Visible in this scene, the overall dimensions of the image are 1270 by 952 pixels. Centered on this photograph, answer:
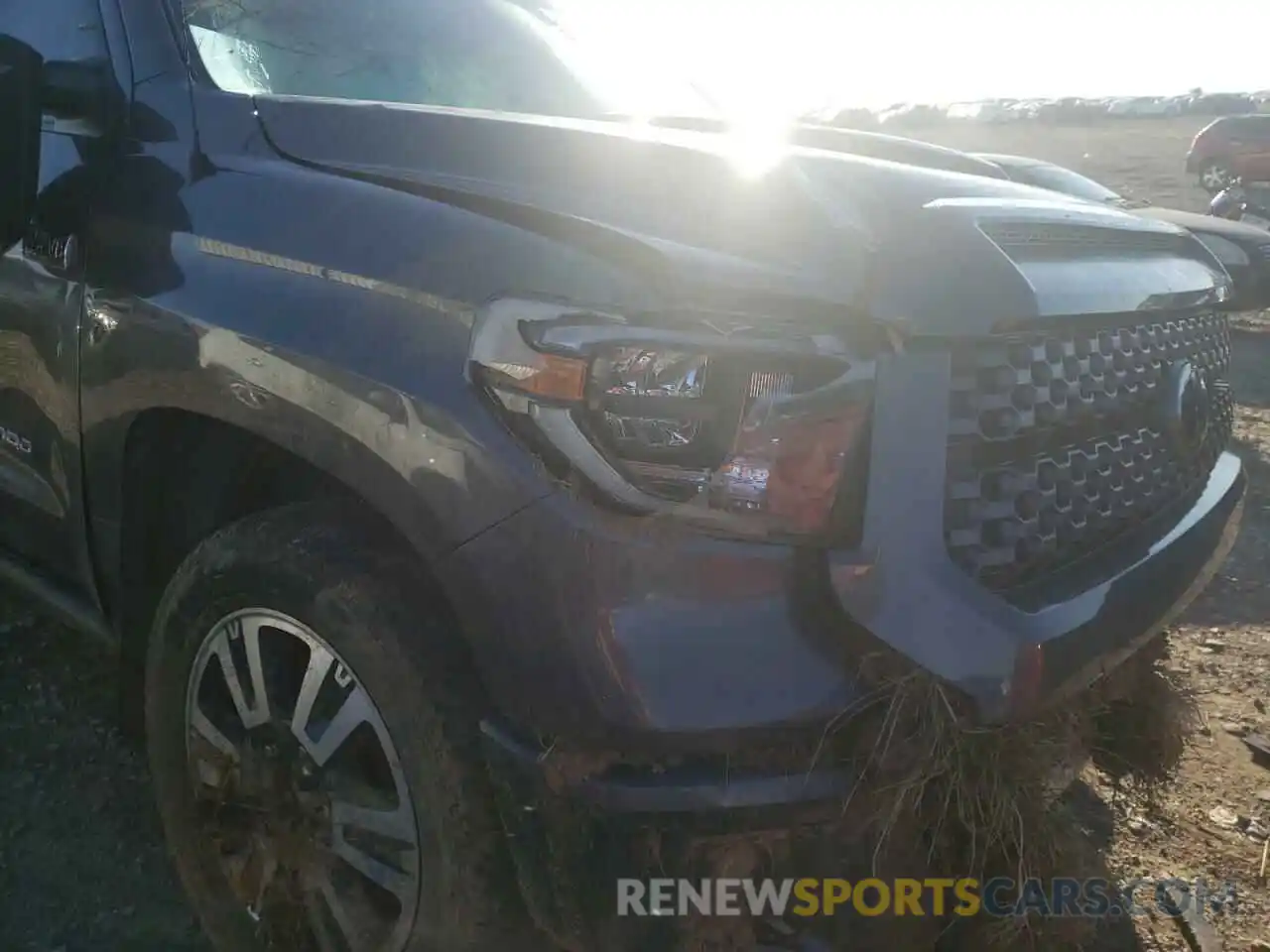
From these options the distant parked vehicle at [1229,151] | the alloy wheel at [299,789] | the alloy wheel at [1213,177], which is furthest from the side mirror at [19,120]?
the alloy wheel at [1213,177]

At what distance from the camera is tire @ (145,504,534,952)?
A: 158 cm

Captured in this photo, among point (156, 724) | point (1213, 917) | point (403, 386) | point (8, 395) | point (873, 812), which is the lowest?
point (1213, 917)

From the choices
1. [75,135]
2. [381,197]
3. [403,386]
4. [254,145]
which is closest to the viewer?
[403,386]

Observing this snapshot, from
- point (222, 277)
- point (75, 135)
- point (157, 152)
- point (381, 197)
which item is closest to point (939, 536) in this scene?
point (381, 197)

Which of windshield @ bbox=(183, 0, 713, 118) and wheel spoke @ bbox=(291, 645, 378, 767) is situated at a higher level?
windshield @ bbox=(183, 0, 713, 118)

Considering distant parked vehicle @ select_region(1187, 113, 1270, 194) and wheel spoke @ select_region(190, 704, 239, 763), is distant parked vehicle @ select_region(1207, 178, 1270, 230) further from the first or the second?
wheel spoke @ select_region(190, 704, 239, 763)

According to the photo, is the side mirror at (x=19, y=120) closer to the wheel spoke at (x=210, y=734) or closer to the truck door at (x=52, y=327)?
the truck door at (x=52, y=327)

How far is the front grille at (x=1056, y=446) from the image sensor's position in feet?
5.14

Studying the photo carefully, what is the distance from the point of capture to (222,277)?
192 cm

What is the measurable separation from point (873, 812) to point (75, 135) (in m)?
2.03

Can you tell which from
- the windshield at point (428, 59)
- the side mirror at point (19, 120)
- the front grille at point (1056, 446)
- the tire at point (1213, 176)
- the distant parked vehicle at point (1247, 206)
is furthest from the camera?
the tire at point (1213, 176)

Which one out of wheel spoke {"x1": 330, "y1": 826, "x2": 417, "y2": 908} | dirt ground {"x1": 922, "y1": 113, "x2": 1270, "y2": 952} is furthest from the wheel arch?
dirt ground {"x1": 922, "y1": 113, "x2": 1270, "y2": 952}

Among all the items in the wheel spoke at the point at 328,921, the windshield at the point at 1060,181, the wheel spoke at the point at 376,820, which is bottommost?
the wheel spoke at the point at 328,921

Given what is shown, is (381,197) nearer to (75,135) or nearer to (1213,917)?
(75,135)
